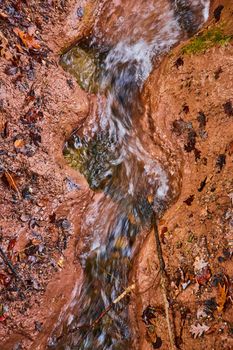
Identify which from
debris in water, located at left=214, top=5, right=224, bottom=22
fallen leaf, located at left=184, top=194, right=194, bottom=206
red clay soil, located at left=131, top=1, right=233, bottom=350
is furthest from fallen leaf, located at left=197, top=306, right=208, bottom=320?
debris in water, located at left=214, top=5, right=224, bottom=22

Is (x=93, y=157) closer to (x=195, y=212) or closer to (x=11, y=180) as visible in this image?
(x=11, y=180)

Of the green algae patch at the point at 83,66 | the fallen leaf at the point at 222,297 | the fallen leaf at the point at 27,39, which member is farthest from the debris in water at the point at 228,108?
the fallen leaf at the point at 27,39

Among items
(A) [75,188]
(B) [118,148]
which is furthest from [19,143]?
(B) [118,148]

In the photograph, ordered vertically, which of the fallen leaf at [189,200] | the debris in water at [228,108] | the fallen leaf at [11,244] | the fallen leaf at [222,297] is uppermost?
the fallen leaf at [11,244]

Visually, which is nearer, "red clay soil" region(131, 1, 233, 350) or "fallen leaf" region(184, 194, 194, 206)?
"red clay soil" region(131, 1, 233, 350)

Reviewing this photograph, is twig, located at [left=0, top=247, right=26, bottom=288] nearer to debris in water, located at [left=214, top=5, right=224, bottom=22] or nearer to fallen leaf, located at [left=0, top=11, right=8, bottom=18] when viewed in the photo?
fallen leaf, located at [left=0, top=11, right=8, bottom=18]

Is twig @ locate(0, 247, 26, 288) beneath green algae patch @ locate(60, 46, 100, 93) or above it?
beneath

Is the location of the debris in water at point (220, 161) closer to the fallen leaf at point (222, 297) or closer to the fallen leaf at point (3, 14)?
the fallen leaf at point (222, 297)
